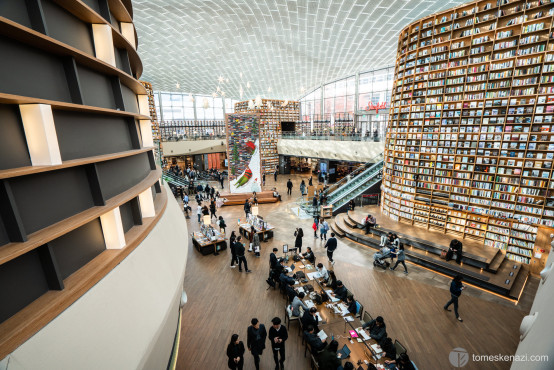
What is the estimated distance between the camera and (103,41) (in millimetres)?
2162

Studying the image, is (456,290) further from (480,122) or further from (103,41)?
(103,41)

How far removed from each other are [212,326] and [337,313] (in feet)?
9.14

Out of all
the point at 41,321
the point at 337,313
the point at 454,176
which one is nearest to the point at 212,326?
the point at 337,313

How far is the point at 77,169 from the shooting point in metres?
1.78

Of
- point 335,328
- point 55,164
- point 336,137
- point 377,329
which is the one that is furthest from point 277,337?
point 336,137

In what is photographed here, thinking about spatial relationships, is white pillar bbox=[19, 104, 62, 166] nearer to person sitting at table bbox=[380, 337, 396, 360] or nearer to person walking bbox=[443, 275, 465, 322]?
person sitting at table bbox=[380, 337, 396, 360]

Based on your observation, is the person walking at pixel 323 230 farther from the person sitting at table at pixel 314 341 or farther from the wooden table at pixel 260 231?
the person sitting at table at pixel 314 341

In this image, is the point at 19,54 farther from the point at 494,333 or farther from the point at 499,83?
the point at 499,83

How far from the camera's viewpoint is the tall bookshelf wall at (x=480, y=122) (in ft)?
22.2

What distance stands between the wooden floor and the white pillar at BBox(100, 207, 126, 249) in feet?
12.1

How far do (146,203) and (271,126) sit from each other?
72.7 feet

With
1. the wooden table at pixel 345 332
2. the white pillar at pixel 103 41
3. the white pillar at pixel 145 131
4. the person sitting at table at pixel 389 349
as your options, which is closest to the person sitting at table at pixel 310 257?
the wooden table at pixel 345 332

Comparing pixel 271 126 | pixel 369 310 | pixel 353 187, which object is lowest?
pixel 369 310

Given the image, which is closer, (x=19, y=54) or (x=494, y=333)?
(x=19, y=54)
